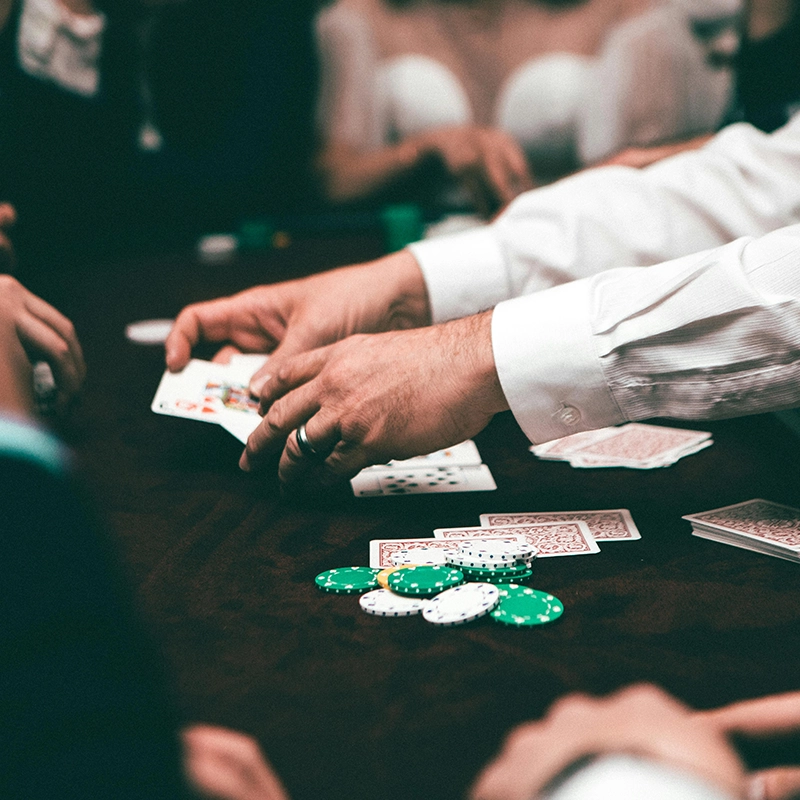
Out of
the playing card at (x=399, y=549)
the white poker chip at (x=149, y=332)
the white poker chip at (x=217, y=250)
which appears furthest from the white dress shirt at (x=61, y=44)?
the playing card at (x=399, y=549)

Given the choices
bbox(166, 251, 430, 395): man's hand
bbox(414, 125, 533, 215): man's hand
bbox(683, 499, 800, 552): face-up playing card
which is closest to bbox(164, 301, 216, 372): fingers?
bbox(166, 251, 430, 395): man's hand

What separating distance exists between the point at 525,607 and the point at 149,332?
4.75ft

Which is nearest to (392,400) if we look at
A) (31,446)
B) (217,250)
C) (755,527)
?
(755,527)

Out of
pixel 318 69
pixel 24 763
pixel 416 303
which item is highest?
pixel 318 69

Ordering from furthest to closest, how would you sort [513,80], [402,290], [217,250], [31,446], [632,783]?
[513,80], [217,250], [402,290], [632,783], [31,446]

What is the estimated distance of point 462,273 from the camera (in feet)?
5.00

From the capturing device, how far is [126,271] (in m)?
2.80

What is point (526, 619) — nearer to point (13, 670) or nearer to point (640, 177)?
point (13, 670)

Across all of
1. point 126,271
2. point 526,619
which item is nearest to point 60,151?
point 126,271

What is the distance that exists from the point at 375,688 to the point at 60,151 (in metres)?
2.92

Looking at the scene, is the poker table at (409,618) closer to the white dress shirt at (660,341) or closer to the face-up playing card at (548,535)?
the face-up playing card at (548,535)

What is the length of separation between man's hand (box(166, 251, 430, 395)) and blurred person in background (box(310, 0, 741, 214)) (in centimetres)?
331

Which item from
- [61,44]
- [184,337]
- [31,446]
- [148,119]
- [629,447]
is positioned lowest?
[629,447]

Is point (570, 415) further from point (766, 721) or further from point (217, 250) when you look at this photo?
point (217, 250)
